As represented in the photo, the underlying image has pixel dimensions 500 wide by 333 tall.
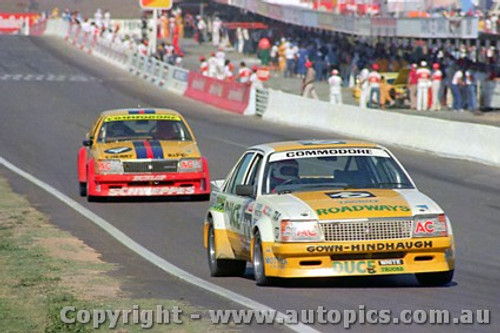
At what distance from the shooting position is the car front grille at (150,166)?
19.8 metres

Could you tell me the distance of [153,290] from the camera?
10.7 meters

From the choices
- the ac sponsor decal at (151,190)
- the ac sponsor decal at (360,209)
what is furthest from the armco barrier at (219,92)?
the ac sponsor decal at (360,209)

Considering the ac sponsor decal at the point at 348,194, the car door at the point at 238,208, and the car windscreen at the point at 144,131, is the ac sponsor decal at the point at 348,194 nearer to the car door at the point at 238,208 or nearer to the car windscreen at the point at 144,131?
the car door at the point at 238,208

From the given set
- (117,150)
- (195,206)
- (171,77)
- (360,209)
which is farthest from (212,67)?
(360,209)

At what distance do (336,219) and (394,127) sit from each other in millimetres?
22627

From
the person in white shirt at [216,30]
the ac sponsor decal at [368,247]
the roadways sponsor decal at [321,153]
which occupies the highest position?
the roadways sponsor decal at [321,153]

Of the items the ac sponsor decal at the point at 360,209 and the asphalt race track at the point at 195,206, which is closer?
the asphalt race track at the point at 195,206

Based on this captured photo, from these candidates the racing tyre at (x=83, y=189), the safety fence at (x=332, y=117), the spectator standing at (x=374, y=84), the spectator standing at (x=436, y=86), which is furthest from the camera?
the spectator standing at (x=436, y=86)

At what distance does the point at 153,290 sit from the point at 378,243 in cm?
203

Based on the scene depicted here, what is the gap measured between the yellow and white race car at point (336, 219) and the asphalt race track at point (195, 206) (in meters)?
0.26

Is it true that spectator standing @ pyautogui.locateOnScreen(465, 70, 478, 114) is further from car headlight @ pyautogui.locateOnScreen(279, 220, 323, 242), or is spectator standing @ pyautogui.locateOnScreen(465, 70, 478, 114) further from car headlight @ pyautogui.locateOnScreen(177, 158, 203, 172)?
car headlight @ pyautogui.locateOnScreen(279, 220, 323, 242)

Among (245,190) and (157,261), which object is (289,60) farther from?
(245,190)

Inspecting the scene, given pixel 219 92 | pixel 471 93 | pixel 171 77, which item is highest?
pixel 471 93

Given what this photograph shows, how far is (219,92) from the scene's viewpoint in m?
46.9
